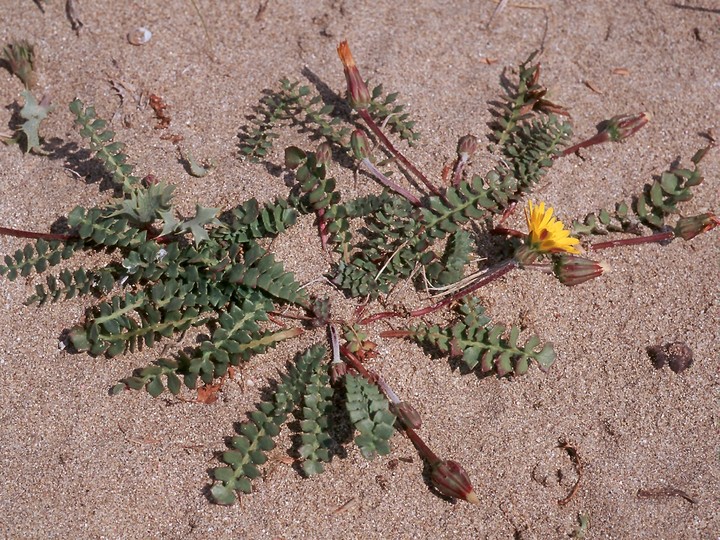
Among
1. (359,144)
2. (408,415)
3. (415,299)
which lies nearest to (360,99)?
(359,144)

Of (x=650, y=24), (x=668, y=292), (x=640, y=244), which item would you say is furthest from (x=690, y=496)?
(x=650, y=24)

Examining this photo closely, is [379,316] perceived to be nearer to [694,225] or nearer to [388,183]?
[388,183]

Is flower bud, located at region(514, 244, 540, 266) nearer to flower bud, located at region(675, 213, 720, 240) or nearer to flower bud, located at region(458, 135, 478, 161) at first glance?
flower bud, located at region(458, 135, 478, 161)

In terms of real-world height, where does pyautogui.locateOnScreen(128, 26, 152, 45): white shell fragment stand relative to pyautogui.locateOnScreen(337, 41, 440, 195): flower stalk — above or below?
below

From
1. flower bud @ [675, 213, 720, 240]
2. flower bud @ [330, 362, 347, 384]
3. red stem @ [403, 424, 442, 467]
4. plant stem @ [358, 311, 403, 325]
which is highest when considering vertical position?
flower bud @ [675, 213, 720, 240]

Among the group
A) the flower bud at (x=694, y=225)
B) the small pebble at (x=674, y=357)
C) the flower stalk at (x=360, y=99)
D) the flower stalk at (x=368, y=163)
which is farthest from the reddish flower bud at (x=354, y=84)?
the small pebble at (x=674, y=357)

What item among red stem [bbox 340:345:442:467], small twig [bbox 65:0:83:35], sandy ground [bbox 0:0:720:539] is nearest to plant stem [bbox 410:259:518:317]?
sandy ground [bbox 0:0:720:539]

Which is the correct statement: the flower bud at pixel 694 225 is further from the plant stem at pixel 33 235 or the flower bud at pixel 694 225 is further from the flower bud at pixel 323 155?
the plant stem at pixel 33 235
